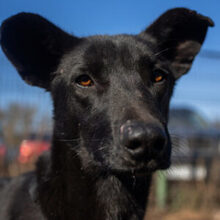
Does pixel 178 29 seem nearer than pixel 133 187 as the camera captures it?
No

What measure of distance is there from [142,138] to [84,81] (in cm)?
89

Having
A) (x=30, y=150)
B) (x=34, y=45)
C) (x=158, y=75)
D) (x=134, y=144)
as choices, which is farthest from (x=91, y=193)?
(x=30, y=150)

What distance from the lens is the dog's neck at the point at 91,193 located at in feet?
8.87

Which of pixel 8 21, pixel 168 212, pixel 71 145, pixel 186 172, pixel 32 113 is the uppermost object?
pixel 8 21

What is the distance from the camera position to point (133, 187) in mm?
2807

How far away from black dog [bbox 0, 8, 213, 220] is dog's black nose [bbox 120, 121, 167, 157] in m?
0.06

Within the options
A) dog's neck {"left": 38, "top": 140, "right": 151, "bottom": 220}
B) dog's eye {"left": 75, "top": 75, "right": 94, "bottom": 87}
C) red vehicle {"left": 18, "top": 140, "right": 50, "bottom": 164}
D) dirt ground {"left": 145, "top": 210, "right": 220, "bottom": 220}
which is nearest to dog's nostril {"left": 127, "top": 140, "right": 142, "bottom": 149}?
dog's neck {"left": 38, "top": 140, "right": 151, "bottom": 220}

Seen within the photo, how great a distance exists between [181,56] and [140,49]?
0.73m

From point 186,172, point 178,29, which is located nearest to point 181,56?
point 178,29

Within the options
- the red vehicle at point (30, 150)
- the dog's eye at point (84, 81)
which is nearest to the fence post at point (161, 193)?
the red vehicle at point (30, 150)

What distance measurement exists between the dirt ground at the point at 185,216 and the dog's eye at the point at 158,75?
3851 mm

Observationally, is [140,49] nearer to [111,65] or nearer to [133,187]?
[111,65]

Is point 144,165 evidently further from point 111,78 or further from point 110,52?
point 110,52

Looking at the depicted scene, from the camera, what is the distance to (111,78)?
2.68m
